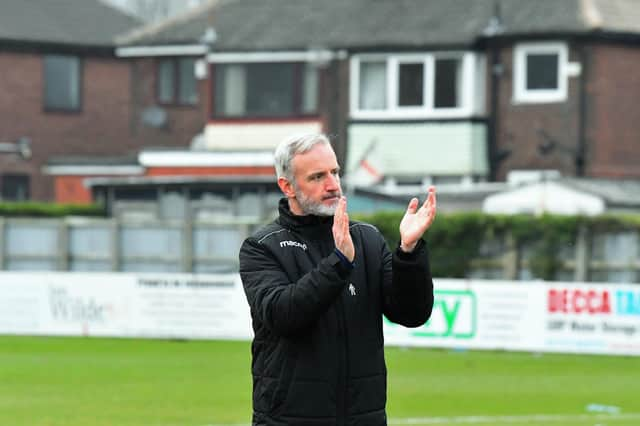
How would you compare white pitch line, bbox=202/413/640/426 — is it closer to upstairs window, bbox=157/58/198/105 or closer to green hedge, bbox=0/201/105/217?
green hedge, bbox=0/201/105/217

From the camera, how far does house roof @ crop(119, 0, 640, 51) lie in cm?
3959

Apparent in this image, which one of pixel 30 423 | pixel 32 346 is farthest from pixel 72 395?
pixel 32 346

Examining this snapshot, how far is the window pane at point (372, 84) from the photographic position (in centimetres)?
4122

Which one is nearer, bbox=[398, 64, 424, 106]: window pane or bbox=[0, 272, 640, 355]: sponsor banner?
bbox=[0, 272, 640, 355]: sponsor banner

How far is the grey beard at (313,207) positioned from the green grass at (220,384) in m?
8.97

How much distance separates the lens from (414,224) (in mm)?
6141

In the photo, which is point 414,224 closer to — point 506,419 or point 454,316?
point 506,419

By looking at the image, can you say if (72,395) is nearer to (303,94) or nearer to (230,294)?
(230,294)

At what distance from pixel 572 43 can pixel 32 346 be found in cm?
1859

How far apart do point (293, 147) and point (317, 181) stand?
16cm

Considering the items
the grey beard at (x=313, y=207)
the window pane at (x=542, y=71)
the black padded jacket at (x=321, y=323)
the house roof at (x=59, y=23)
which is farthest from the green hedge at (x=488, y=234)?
the house roof at (x=59, y=23)

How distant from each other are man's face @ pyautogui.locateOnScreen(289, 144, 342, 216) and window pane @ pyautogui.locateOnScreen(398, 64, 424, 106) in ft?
113

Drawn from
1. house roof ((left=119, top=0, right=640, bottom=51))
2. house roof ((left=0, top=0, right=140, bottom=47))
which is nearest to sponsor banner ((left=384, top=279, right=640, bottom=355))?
house roof ((left=119, top=0, right=640, bottom=51))

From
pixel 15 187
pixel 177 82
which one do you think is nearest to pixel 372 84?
pixel 177 82
